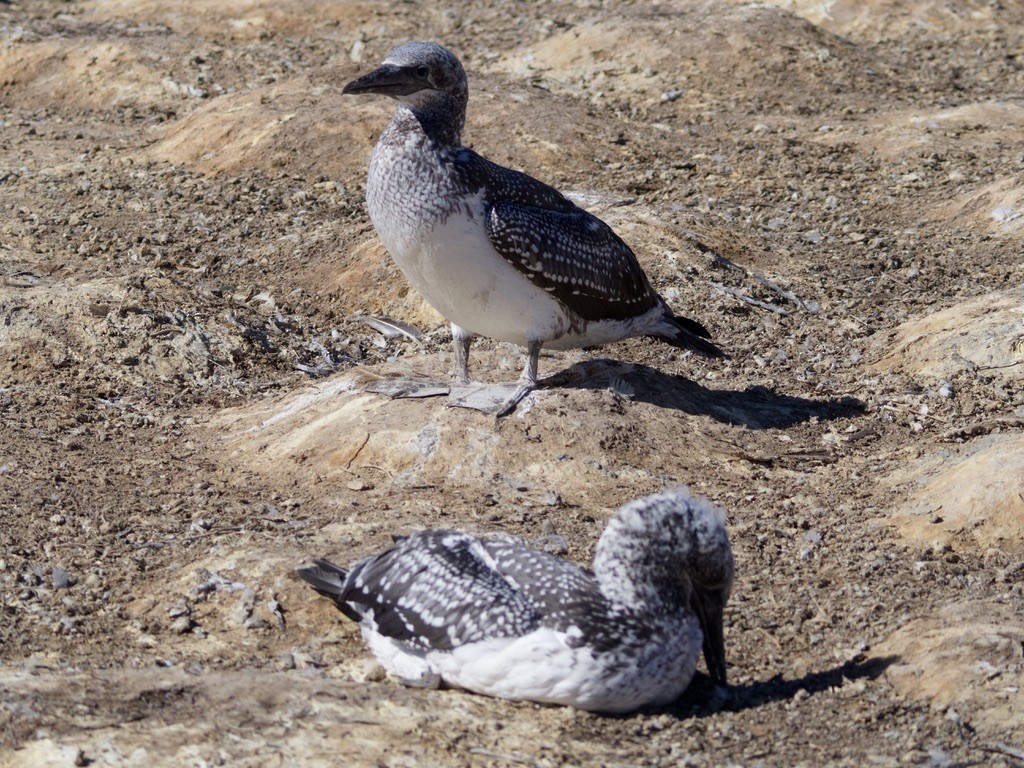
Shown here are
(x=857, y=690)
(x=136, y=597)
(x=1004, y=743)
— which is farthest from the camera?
(x=136, y=597)

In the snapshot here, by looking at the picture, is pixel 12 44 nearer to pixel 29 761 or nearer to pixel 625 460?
pixel 625 460

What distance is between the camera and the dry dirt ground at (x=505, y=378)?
20.7ft

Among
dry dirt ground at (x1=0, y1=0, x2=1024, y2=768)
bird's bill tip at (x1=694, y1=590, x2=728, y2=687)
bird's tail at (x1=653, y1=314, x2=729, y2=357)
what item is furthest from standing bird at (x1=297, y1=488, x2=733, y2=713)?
bird's tail at (x1=653, y1=314, x2=729, y2=357)

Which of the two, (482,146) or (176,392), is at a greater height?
(482,146)

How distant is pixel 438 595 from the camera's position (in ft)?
21.3

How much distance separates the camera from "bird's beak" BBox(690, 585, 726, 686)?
657 centimetres

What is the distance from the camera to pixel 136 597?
754 centimetres

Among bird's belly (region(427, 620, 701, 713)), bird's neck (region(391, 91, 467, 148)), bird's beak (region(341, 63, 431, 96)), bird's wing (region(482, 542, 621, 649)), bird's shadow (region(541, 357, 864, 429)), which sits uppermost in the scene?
bird's beak (region(341, 63, 431, 96))

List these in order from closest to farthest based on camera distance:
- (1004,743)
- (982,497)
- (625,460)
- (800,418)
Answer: (1004,743)
(982,497)
(625,460)
(800,418)

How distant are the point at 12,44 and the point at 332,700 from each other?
594 inches

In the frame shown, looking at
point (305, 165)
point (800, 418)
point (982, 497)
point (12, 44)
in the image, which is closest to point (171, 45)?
point (12, 44)

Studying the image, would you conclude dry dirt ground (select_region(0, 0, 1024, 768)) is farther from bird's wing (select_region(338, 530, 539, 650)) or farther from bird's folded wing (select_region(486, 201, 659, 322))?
bird's folded wing (select_region(486, 201, 659, 322))

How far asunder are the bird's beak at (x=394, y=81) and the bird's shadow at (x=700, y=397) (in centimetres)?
229

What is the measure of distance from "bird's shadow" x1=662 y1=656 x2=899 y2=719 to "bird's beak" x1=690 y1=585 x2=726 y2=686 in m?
0.11
